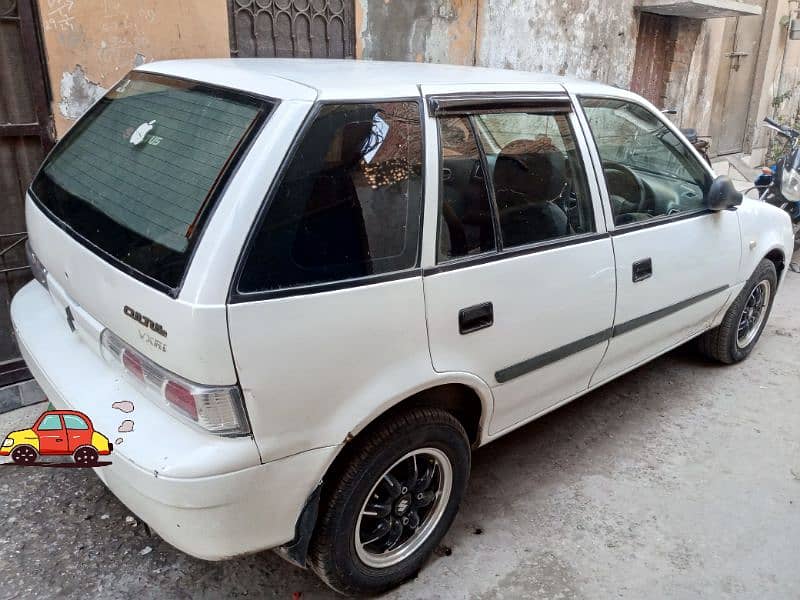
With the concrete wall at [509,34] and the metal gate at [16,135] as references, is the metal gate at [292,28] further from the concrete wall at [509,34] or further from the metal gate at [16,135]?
the metal gate at [16,135]

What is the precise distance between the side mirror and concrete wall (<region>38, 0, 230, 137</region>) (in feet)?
10.1

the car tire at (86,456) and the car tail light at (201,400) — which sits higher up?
the car tail light at (201,400)

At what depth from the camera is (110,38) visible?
3.83 meters

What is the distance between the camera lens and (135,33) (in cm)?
392

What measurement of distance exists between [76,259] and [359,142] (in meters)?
1.01

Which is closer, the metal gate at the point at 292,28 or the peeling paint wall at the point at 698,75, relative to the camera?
the metal gate at the point at 292,28

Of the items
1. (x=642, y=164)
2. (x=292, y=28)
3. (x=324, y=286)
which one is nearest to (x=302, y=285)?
(x=324, y=286)

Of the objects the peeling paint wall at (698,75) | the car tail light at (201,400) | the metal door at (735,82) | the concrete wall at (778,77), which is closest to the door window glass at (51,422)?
the car tail light at (201,400)

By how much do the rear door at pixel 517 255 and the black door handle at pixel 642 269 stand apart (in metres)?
0.19

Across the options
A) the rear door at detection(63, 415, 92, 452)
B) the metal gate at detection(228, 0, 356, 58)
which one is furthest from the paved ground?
the metal gate at detection(228, 0, 356, 58)

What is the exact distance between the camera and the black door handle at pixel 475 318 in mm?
2307

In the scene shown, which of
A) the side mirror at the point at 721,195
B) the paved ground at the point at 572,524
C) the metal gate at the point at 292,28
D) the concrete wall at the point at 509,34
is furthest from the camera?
the concrete wall at the point at 509,34

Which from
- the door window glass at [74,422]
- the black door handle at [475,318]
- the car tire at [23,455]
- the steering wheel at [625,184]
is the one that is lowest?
the car tire at [23,455]

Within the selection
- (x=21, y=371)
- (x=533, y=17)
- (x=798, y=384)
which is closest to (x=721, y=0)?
(x=533, y=17)
